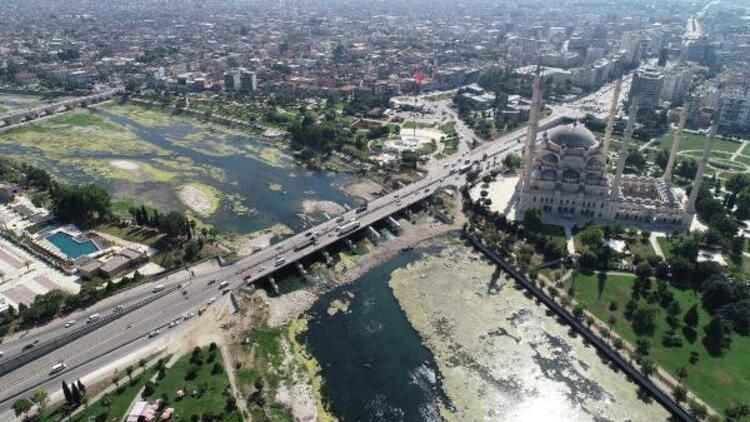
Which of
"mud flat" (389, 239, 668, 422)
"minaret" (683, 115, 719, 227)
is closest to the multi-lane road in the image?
"mud flat" (389, 239, 668, 422)

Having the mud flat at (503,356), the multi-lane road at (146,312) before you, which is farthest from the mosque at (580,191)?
the mud flat at (503,356)

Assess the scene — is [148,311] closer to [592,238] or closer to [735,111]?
[592,238]

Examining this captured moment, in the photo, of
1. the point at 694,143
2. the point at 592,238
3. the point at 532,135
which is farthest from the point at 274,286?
the point at 694,143

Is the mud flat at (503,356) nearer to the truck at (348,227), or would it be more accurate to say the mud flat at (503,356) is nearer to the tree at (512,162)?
the truck at (348,227)

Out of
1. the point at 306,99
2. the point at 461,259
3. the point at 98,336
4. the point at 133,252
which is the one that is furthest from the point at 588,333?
the point at 306,99

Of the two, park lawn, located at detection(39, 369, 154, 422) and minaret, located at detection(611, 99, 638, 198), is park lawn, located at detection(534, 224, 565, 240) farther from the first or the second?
park lawn, located at detection(39, 369, 154, 422)

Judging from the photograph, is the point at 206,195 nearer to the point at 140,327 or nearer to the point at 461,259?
the point at 140,327

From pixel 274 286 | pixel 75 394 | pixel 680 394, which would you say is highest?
pixel 75 394
